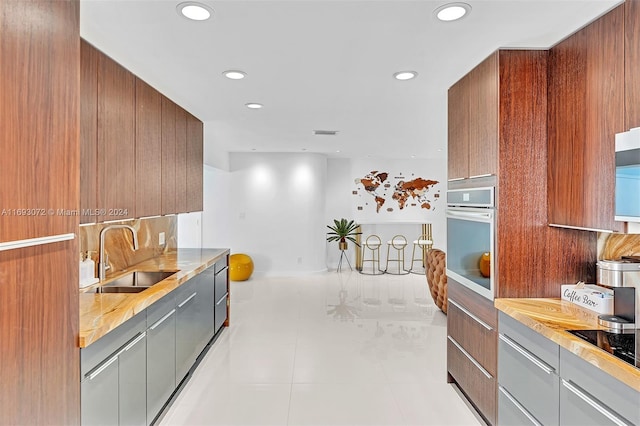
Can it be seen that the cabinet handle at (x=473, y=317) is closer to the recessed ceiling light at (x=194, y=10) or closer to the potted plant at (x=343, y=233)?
the recessed ceiling light at (x=194, y=10)

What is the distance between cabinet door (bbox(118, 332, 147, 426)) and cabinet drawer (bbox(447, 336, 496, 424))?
2.07 m

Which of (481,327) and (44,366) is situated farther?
(481,327)

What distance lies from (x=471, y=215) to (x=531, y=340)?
875 mm

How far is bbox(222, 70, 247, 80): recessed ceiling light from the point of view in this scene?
285cm

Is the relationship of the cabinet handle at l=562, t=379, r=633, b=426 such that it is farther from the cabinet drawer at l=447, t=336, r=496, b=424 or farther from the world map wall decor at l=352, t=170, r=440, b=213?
the world map wall decor at l=352, t=170, r=440, b=213

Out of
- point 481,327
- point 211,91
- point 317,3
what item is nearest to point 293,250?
point 211,91

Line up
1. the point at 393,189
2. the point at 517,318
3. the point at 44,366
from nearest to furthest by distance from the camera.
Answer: the point at 44,366 < the point at 517,318 < the point at 393,189

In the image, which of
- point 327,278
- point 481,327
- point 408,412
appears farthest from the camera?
point 327,278

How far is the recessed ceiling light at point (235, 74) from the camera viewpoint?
285 cm

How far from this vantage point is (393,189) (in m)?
8.89

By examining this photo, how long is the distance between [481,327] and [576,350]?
0.91m

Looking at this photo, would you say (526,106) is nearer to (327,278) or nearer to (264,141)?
(264,141)

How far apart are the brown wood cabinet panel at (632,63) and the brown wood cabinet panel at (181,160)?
11.1ft

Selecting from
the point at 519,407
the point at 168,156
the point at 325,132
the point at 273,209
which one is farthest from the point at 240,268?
the point at 519,407
